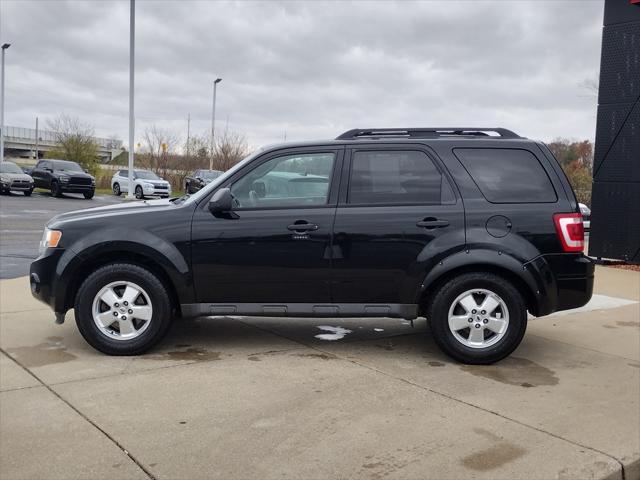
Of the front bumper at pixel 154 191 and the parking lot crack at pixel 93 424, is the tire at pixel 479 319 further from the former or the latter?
the front bumper at pixel 154 191

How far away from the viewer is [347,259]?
5.21m

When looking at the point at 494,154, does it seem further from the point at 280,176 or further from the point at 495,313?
the point at 280,176

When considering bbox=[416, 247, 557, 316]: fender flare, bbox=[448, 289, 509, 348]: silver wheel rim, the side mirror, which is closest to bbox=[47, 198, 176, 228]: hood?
the side mirror

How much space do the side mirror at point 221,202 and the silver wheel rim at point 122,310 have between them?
0.88m

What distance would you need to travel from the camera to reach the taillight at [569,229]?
204 inches

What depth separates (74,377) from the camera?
4664 mm

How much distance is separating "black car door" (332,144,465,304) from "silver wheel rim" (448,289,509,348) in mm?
396

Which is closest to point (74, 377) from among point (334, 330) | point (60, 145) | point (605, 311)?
point (334, 330)

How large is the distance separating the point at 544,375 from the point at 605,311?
3.08 m

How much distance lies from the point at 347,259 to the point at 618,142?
854 centimetres

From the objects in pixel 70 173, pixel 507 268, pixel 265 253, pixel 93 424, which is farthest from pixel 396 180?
pixel 70 173

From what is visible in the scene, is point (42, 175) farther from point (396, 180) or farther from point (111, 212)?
point (396, 180)

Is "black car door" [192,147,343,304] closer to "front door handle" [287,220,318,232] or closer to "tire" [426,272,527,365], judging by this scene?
"front door handle" [287,220,318,232]

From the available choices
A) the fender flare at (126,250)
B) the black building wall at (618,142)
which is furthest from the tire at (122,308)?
the black building wall at (618,142)
